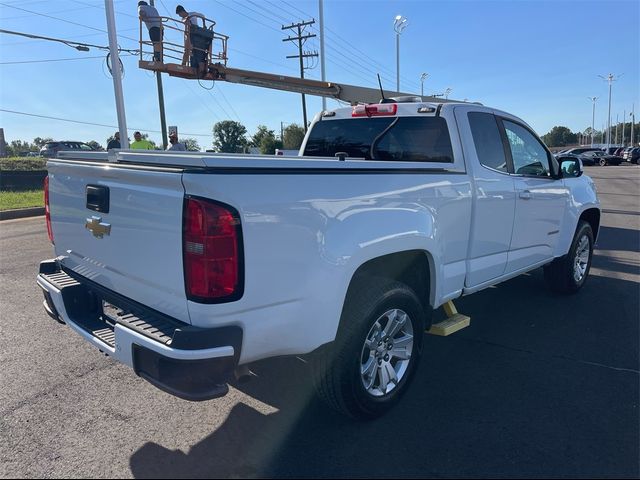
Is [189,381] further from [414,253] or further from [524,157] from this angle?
[524,157]

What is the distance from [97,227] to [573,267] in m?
5.01

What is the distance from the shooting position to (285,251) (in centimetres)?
240

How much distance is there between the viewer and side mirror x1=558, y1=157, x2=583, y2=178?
524 centimetres

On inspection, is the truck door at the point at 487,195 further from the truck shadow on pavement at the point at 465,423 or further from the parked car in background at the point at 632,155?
the parked car in background at the point at 632,155

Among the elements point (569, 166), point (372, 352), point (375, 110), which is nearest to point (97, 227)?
point (372, 352)

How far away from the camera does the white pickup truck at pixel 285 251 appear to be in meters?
2.26

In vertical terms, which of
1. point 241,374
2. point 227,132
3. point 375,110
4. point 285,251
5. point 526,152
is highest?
point 227,132

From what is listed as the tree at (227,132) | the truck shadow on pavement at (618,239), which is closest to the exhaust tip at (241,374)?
the truck shadow on pavement at (618,239)

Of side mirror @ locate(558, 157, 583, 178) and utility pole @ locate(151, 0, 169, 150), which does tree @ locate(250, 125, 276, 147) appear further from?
side mirror @ locate(558, 157, 583, 178)

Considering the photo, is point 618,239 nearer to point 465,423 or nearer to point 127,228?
point 465,423

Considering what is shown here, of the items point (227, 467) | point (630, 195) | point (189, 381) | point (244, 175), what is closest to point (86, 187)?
point (244, 175)

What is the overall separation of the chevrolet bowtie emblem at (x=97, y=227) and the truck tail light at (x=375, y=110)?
2.62m

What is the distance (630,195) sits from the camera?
693 inches

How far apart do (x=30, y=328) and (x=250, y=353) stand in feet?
10.4
